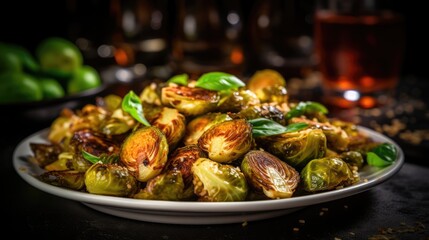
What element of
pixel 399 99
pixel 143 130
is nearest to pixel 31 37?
pixel 399 99

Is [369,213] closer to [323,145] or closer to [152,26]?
[323,145]

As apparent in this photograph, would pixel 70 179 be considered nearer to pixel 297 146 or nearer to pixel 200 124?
pixel 200 124

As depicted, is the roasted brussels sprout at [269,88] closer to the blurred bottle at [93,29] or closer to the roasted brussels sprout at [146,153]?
the roasted brussels sprout at [146,153]

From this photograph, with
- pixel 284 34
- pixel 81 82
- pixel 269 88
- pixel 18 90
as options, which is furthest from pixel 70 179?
pixel 284 34

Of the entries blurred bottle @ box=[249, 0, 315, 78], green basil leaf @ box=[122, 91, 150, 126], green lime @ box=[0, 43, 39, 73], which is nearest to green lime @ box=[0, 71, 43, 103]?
green lime @ box=[0, 43, 39, 73]

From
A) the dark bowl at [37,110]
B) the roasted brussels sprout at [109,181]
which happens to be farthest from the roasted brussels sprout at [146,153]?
the dark bowl at [37,110]
